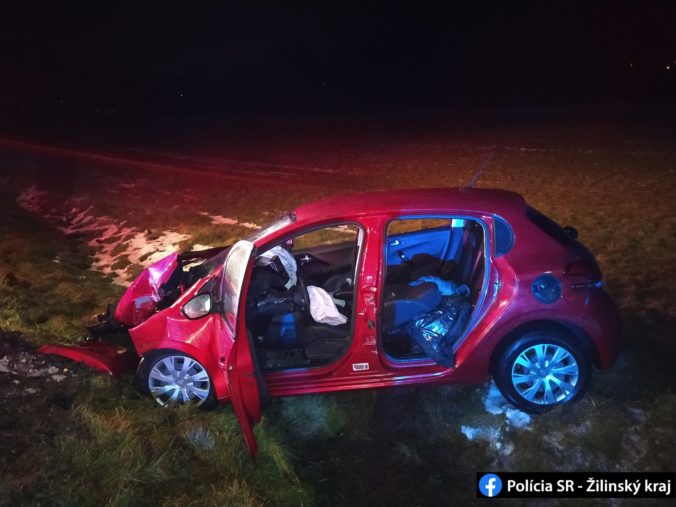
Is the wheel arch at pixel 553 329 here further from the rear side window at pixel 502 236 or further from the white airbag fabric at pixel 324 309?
the white airbag fabric at pixel 324 309

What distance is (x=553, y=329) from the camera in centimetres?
355

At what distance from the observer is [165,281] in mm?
4406

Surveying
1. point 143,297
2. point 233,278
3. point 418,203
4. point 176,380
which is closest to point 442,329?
point 418,203

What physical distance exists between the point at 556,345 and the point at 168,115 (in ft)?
108

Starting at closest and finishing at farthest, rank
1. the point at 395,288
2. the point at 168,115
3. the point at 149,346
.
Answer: the point at 149,346
the point at 395,288
the point at 168,115

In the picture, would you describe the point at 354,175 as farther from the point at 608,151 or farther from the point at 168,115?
the point at 168,115

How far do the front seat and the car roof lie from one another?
742 mm

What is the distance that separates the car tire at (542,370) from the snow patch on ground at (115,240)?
5.25 metres

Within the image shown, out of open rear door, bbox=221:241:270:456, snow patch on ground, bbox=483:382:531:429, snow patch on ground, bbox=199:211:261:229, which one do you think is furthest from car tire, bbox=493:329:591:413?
snow patch on ground, bbox=199:211:261:229

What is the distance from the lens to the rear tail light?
354 cm

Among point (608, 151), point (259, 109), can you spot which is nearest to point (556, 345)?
point (608, 151)

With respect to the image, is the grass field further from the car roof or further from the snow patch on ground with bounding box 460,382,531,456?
the car roof

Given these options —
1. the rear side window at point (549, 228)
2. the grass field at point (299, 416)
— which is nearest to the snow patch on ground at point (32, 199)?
the grass field at point (299, 416)

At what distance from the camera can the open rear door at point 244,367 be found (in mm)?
3146
